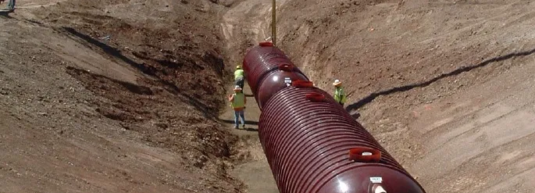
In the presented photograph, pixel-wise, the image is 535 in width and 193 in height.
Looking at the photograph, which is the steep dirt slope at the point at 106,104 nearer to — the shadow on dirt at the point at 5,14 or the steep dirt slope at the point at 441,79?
the shadow on dirt at the point at 5,14

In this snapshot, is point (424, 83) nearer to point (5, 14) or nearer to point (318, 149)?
point (318, 149)

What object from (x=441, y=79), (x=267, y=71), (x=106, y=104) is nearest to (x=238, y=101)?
(x=267, y=71)

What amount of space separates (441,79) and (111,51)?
1118cm

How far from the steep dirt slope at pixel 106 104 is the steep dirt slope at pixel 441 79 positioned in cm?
449

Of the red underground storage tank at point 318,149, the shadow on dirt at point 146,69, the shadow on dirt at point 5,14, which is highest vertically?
the red underground storage tank at point 318,149

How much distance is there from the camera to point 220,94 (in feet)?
77.0

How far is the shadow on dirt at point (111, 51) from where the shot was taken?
22078 mm

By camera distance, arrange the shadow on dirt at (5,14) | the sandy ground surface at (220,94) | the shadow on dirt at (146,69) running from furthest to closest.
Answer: the shadow on dirt at (5,14) → the shadow on dirt at (146,69) → the sandy ground surface at (220,94)

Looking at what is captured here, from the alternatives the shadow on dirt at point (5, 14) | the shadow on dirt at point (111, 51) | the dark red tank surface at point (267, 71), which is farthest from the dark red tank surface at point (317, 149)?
the shadow on dirt at point (5, 14)

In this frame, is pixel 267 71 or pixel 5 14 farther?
pixel 5 14

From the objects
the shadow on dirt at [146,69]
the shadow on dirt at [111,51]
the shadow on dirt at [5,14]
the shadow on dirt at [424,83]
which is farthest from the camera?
the shadow on dirt at [5,14]

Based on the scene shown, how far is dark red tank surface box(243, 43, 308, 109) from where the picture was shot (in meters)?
16.5

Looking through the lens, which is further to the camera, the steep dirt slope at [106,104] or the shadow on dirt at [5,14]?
the shadow on dirt at [5,14]

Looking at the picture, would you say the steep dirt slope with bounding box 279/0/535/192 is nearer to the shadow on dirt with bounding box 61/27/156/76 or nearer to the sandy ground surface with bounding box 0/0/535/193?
the sandy ground surface with bounding box 0/0/535/193
